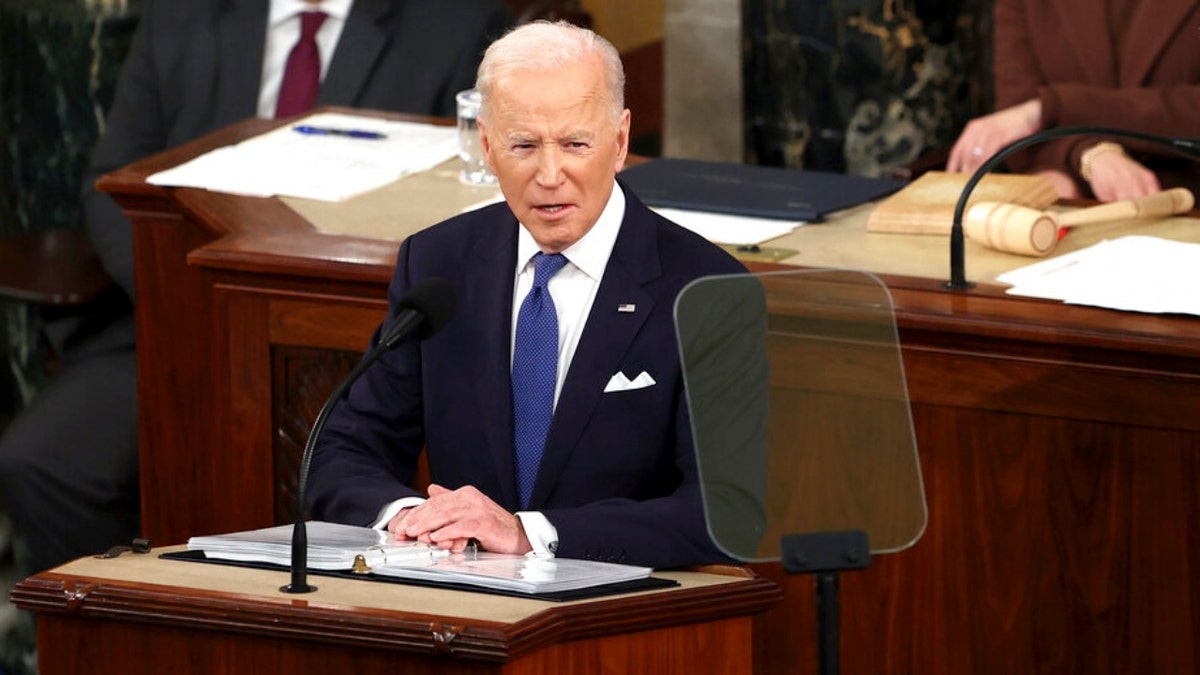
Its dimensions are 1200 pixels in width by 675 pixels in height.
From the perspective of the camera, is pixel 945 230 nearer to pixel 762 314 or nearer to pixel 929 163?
pixel 929 163

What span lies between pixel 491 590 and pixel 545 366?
0.58 metres

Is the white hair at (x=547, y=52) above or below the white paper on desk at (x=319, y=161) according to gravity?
above

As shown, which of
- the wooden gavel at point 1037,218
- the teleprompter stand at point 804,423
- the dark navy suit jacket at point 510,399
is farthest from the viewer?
the wooden gavel at point 1037,218

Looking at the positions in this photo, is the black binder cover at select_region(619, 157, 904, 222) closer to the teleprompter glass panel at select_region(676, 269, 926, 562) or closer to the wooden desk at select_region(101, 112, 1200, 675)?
the wooden desk at select_region(101, 112, 1200, 675)

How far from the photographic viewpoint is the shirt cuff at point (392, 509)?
272 cm

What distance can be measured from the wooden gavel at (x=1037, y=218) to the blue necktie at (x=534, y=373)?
0.98m

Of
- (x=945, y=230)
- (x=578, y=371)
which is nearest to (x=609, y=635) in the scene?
(x=578, y=371)

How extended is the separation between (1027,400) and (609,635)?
112cm

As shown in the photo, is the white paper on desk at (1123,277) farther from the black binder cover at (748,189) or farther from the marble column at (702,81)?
the marble column at (702,81)

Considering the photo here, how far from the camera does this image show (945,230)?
11.9 ft

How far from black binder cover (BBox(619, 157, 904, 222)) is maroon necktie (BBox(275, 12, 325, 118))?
1.01 meters

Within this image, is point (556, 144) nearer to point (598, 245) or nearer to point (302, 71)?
point (598, 245)

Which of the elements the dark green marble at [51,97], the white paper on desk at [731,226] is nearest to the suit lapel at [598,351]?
the white paper on desk at [731,226]

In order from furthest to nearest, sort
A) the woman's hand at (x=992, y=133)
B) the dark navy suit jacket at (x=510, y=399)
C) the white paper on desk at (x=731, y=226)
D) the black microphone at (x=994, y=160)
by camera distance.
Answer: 1. the woman's hand at (x=992, y=133)
2. the white paper on desk at (x=731, y=226)
3. the black microphone at (x=994, y=160)
4. the dark navy suit jacket at (x=510, y=399)
